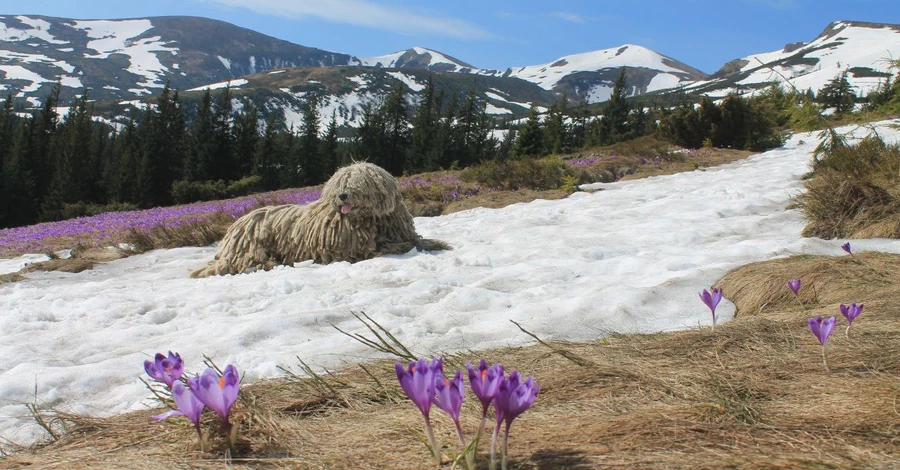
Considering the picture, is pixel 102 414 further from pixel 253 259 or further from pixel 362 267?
pixel 253 259

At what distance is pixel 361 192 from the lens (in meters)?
6.59

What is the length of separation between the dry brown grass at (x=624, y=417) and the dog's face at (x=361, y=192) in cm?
378

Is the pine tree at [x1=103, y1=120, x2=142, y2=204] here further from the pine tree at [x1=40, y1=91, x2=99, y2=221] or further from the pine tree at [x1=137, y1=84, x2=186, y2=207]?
the pine tree at [x1=40, y1=91, x2=99, y2=221]

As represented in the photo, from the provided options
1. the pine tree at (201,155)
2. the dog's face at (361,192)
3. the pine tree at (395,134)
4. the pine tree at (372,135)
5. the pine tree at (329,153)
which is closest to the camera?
the dog's face at (361,192)

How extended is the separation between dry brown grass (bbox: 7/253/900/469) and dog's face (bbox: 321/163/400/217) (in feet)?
12.4

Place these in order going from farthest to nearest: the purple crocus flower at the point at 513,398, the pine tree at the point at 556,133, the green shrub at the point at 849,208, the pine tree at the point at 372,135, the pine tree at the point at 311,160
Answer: the pine tree at the point at 372,135 < the pine tree at the point at 311,160 < the pine tree at the point at 556,133 < the green shrub at the point at 849,208 < the purple crocus flower at the point at 513,398

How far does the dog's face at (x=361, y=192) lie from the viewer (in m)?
6.60

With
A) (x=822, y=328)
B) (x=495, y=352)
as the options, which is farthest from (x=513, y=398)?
(x=495, y=352)

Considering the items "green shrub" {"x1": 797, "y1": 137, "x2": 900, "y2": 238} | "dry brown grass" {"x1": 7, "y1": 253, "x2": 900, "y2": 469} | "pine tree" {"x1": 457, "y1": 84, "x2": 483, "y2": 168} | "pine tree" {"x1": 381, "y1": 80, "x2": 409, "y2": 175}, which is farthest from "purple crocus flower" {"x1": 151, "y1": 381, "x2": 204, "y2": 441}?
"pine tree" {"x1": 381, "y1": 80, "x2": 409, "y2": 175}

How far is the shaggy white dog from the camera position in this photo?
6.62m

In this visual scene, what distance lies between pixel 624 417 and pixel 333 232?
5.25 meters

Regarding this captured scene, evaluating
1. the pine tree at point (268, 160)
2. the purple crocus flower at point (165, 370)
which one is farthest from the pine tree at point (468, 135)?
the purple crocus flower at point (165, 370)

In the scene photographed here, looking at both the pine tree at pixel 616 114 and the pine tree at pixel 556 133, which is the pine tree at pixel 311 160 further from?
the pine tree at pixel 616 114

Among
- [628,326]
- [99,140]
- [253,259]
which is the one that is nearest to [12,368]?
[253,259]
